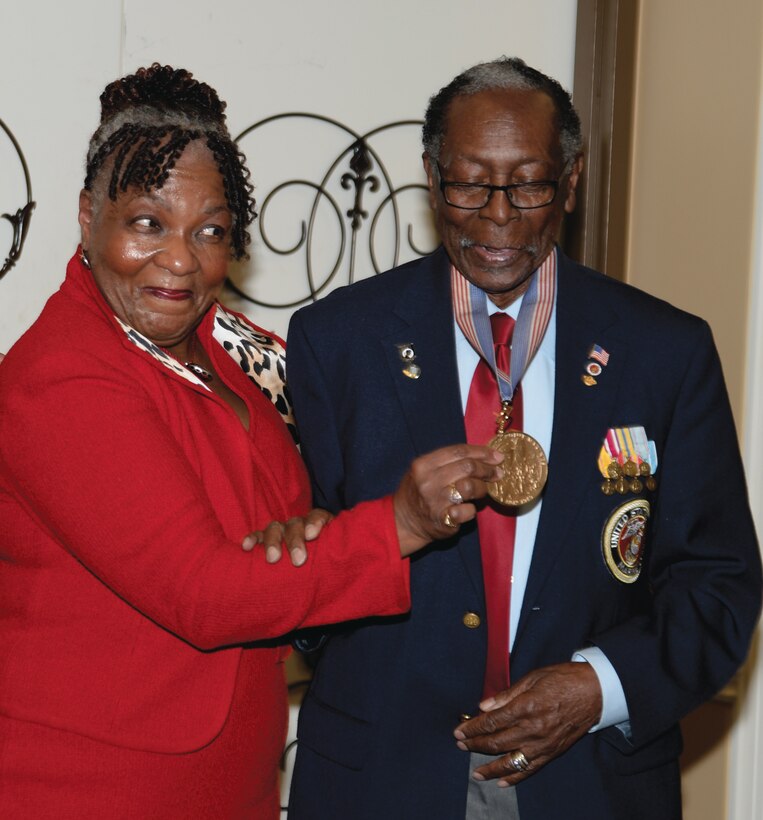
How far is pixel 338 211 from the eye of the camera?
3439 millimetres

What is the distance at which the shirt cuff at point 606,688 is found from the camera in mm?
1960

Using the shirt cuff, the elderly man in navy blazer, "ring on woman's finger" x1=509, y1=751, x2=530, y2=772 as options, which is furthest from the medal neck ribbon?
"ring on woman's finger" x1=509, y1=751, x2=530, y2=772

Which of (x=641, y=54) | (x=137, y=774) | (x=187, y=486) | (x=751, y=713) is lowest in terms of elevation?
(x=751, y=713)

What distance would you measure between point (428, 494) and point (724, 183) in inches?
69.5

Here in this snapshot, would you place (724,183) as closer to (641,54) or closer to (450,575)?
(641,54)

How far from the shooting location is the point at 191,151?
1989 mm

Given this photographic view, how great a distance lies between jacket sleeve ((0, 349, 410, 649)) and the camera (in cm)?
177

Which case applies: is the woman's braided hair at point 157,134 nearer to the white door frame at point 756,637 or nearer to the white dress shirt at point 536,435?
the white dress shirt at point 536,435

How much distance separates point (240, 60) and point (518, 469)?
184 centimetres

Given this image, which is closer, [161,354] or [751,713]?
[161,354]

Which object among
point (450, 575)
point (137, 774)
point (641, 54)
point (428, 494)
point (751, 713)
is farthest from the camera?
point (641, 54)

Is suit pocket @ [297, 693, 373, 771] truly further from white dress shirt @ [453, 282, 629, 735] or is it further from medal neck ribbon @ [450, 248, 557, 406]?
medal neck ribbon @ [450, 248, 557, 406]

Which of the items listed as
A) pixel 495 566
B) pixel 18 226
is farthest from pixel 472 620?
pixel 18 226

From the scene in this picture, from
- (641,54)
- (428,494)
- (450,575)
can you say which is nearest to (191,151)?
(428,494)
